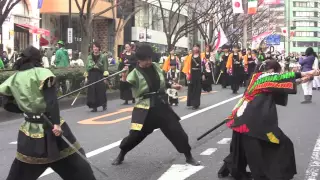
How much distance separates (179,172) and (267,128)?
157 cm

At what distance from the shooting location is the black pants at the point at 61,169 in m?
4.35

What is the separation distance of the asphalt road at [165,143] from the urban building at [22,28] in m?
16.4

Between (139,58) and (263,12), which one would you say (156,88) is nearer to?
(139,58)

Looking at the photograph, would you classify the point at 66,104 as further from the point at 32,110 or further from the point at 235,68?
the point at 32,110

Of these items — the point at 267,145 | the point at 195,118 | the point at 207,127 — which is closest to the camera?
the point at 267,145

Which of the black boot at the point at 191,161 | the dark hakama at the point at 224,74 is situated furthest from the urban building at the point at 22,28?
the black boot at the point at 191,161

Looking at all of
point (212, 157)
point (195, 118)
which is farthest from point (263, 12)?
point (212, 157)

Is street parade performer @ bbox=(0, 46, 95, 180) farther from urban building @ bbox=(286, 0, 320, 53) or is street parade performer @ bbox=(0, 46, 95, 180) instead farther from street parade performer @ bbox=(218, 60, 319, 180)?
urban building @ bbox=(286, 0, 320, 53)

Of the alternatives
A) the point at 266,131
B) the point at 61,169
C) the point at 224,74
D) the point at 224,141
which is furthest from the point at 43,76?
the point at 224,74

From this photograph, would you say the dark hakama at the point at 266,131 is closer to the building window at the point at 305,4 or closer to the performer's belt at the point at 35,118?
the performer's belt at the point at 35,118

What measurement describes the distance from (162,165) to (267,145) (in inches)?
74.7

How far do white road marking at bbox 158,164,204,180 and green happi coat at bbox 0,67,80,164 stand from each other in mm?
2044

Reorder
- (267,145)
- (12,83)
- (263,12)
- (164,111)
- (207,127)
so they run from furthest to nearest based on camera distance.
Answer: (263,12), (207,127), (164,111), (267,145), (12,83)

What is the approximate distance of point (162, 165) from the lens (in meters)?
6.75
